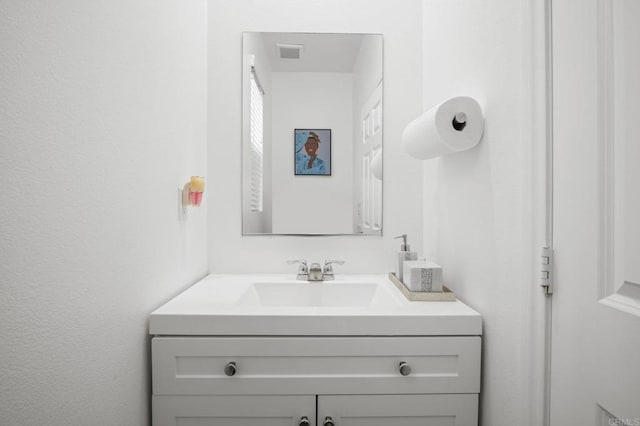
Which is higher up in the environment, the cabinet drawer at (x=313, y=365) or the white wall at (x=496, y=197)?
the white wall at (x=496, y=197)

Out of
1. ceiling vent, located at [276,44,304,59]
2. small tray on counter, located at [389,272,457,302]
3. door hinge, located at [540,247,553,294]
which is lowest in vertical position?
Result: small tray on counter, located at [389,272,457,302]

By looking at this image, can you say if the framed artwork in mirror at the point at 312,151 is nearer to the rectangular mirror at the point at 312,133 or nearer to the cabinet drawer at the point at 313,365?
the rectangular mirror at the point at 312,133

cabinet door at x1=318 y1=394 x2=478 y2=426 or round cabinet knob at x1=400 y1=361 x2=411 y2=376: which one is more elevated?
round cabinet knob at x1=400 y1=361 x2=411 y2=376

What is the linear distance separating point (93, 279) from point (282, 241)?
0.88m

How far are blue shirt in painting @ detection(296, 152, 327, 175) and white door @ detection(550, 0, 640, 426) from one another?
0.95 m

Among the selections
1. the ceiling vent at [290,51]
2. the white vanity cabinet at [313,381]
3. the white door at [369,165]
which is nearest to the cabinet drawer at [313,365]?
the white vanity cabinet at [313,381]

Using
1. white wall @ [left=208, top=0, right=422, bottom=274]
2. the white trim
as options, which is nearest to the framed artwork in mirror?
white wall @ [left=208, top=0, right=422, bottom=274]

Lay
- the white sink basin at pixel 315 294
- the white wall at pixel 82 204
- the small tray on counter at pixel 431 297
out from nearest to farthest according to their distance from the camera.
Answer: the white wall at pixel 82 204
the small tray on counter at pixel 431 297
the white sink basin at pixel 315 294

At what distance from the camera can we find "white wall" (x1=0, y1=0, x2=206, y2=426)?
564 millimetres

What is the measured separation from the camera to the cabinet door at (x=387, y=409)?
38.2 inches

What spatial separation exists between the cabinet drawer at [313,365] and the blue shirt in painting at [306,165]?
79 cm

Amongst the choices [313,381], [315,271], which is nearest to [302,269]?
[315,271]

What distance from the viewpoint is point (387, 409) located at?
97cm

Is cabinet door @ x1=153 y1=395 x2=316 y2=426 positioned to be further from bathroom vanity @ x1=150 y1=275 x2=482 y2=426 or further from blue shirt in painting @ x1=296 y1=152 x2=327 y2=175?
blue shirt in painting @ x1=296 y1=152 x2=327 y2=175
